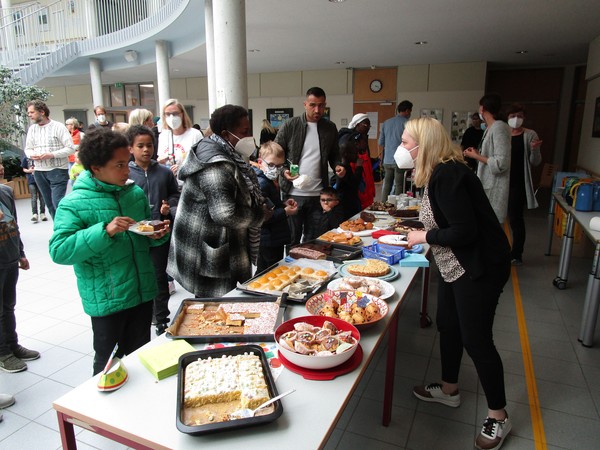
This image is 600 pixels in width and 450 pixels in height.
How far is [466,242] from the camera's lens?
162 cm

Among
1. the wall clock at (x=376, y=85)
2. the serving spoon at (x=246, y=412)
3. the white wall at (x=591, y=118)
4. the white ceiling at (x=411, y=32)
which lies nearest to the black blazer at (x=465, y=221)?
the serving spoon at (x=246, y=412)

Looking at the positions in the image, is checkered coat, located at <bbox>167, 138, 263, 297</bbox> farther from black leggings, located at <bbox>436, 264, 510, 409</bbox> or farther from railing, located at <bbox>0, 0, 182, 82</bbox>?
railing, located at <bbox>0, 0, 182, 82</bbox>

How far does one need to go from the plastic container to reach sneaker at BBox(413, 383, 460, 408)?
0.70 m

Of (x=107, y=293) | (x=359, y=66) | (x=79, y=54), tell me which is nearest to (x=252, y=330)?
(x=107, y=293)

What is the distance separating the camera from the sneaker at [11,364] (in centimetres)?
246

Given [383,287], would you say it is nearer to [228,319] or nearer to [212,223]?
[228,319]

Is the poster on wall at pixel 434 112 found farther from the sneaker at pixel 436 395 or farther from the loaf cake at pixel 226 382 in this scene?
the loaf cake at pixel 226 382

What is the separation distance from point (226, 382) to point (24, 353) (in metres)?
2.15

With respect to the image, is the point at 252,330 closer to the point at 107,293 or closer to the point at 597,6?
the point at 107,293

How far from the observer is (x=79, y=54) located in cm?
947

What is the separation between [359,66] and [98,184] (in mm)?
9015

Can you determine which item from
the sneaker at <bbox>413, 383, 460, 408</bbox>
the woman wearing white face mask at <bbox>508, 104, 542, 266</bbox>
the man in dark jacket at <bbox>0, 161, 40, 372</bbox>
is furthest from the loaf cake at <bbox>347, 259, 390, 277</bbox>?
the woman wearing white face mask at <bbox>508, 104, 542, 266</bbox>

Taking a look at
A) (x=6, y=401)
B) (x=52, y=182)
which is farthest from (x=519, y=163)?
(x=52, y=182)

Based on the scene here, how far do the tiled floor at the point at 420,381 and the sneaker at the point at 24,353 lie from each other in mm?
40
